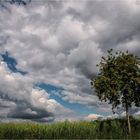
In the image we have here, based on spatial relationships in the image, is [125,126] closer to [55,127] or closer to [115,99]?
[115,99]

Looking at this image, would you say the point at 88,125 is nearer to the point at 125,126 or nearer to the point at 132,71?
the point at 125,126

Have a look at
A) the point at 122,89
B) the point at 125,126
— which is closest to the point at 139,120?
the point at 125,126

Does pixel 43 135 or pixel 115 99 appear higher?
pixel 115 99

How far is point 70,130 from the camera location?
5603cm

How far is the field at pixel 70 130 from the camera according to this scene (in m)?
52.4

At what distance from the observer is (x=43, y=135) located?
53.7 metres

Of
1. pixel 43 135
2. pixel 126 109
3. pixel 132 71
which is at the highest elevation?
pixel 132 71

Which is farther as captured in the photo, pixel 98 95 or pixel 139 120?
pixel 139 120

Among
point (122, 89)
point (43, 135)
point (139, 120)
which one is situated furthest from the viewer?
point (139, 120)

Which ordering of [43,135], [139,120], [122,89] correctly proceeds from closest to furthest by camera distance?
[43,135], [122,89], [139,120]

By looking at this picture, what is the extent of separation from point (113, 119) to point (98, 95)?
6313 mm

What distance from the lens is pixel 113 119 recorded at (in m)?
62.2

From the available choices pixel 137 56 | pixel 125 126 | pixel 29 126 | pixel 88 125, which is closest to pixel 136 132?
pixel 125 126

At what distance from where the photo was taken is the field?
52.4 m
